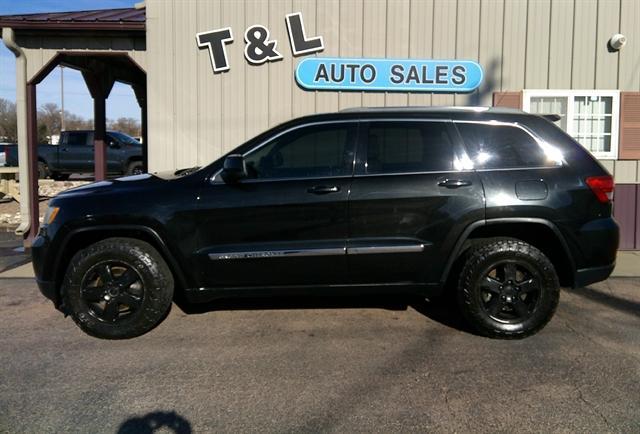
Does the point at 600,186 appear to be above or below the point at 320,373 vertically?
above

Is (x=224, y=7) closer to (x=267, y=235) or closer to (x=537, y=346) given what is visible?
A: (x=267, y=235)

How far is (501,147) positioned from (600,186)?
0.83 metres

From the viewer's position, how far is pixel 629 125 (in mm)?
8062

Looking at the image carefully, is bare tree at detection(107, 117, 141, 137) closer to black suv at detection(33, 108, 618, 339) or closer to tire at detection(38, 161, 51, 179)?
tire at detection(38, 161, 51, 179)

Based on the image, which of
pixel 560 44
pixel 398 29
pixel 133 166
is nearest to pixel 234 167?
pixel 398 29

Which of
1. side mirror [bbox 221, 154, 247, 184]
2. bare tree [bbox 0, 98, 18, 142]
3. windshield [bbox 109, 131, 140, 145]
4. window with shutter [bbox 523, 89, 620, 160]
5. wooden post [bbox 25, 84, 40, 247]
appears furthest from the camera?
bare tree [bbox 0, 98, 18, 142]

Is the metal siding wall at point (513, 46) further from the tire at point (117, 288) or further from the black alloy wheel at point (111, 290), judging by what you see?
the black alloy wheel at point (111, 290)

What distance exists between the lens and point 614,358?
427 cm

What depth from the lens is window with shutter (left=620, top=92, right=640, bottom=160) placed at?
26.3ft

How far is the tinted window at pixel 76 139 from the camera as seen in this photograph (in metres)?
18.6

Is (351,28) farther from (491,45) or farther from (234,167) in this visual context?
(234,167)

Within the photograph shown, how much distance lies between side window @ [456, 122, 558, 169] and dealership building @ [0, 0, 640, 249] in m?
3.44

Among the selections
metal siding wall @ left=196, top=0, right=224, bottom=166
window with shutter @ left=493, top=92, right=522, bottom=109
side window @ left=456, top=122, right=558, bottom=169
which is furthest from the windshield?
side window @ left=456, top=122, right=558, bottom=169

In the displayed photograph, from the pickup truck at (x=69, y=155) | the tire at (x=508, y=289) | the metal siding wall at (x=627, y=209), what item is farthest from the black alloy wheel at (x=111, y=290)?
the pickup truck at (x=69, y=155)
